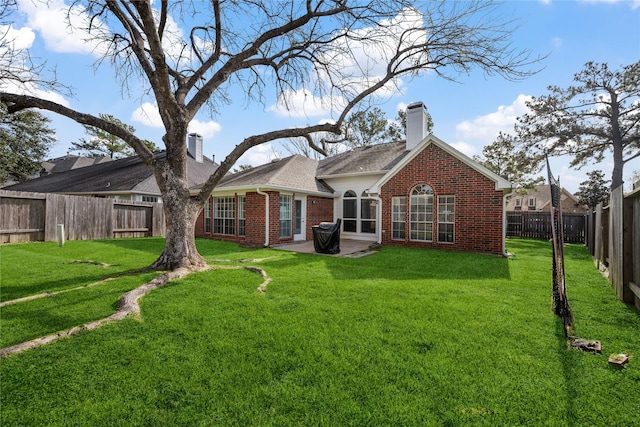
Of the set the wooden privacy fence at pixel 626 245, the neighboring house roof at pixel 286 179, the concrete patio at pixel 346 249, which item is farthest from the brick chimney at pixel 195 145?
the wooden privacy fence at pixel 626 245

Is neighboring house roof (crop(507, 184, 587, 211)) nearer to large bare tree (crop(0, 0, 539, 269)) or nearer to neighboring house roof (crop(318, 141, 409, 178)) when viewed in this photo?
neighboring house roof (crop(318, 141, 409, 178))

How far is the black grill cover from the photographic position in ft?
32.7

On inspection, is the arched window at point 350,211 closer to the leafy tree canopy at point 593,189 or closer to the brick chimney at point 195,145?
the brick chimney at point 195,145

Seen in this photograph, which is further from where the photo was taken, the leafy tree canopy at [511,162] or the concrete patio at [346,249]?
the leafy tree canopy at [511,162]

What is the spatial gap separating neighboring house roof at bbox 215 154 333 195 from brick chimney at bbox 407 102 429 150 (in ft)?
15.2

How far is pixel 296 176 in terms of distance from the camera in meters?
13.9

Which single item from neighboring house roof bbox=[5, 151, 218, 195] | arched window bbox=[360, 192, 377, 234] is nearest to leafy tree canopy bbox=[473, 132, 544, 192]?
arched window bbox=[360, 192, 377, 234]

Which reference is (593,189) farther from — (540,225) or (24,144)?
(24,144)

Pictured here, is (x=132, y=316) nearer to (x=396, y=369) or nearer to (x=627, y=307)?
(x=396, y=369)

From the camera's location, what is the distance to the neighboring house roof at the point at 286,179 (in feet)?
39.2

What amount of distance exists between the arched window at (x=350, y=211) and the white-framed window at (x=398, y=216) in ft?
8.99

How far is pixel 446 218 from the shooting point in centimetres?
1090

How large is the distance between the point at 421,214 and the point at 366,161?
4.77m

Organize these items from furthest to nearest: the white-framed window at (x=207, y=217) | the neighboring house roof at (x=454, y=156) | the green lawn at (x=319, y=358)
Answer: the white-framed window at (x=207, y=217) → the neighboring house roof at (x=454, y=156) → the green lawn at (x=319, y=358)
